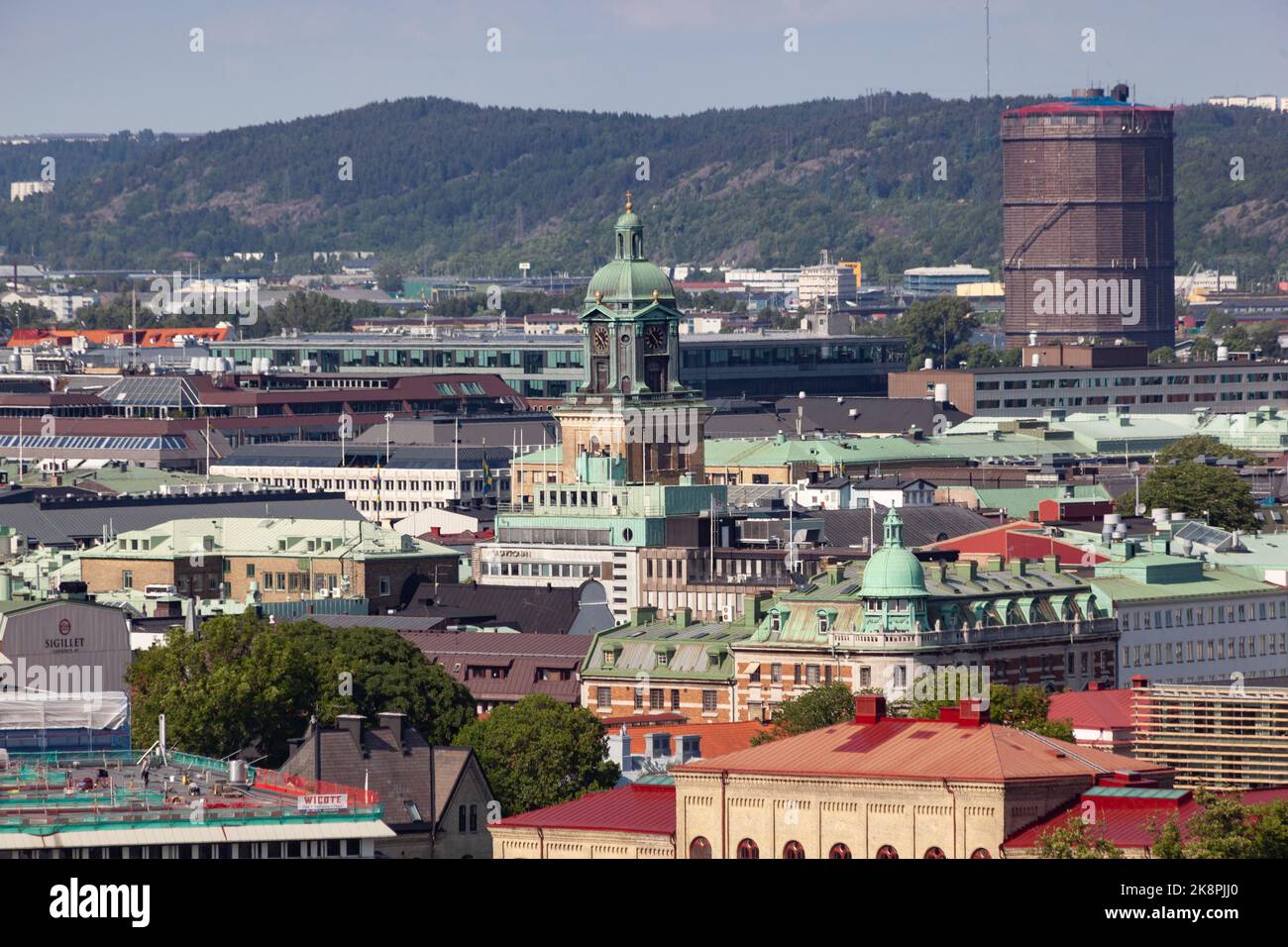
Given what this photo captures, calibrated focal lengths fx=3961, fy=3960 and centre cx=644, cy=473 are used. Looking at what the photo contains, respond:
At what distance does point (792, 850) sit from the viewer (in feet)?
184

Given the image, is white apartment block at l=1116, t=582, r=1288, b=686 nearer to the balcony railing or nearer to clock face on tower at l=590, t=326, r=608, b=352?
the balcony railing

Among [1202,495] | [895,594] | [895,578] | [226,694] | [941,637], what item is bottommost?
[1202,495]

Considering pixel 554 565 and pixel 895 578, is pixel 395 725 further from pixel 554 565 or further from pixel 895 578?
pixel 554 565

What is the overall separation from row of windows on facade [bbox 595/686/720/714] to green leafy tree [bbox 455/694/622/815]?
61.1 feet

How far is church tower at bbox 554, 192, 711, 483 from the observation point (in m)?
132

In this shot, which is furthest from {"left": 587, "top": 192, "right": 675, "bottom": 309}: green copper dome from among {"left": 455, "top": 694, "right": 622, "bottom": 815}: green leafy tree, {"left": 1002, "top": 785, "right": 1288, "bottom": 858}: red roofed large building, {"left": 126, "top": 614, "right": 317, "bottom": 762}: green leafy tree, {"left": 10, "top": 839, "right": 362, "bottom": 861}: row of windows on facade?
{"left": 1002, "top": 785, "right": 1288, "bottom": 858}: red roofed large building

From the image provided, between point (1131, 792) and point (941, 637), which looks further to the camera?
point (941, 637)

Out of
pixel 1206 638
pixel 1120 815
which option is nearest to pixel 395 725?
pixel 1120 815

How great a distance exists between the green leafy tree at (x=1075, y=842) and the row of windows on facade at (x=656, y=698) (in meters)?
39.9

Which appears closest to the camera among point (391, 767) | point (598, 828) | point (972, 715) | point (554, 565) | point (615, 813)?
point (598, 828)

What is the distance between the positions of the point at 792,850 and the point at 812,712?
19267 mm
